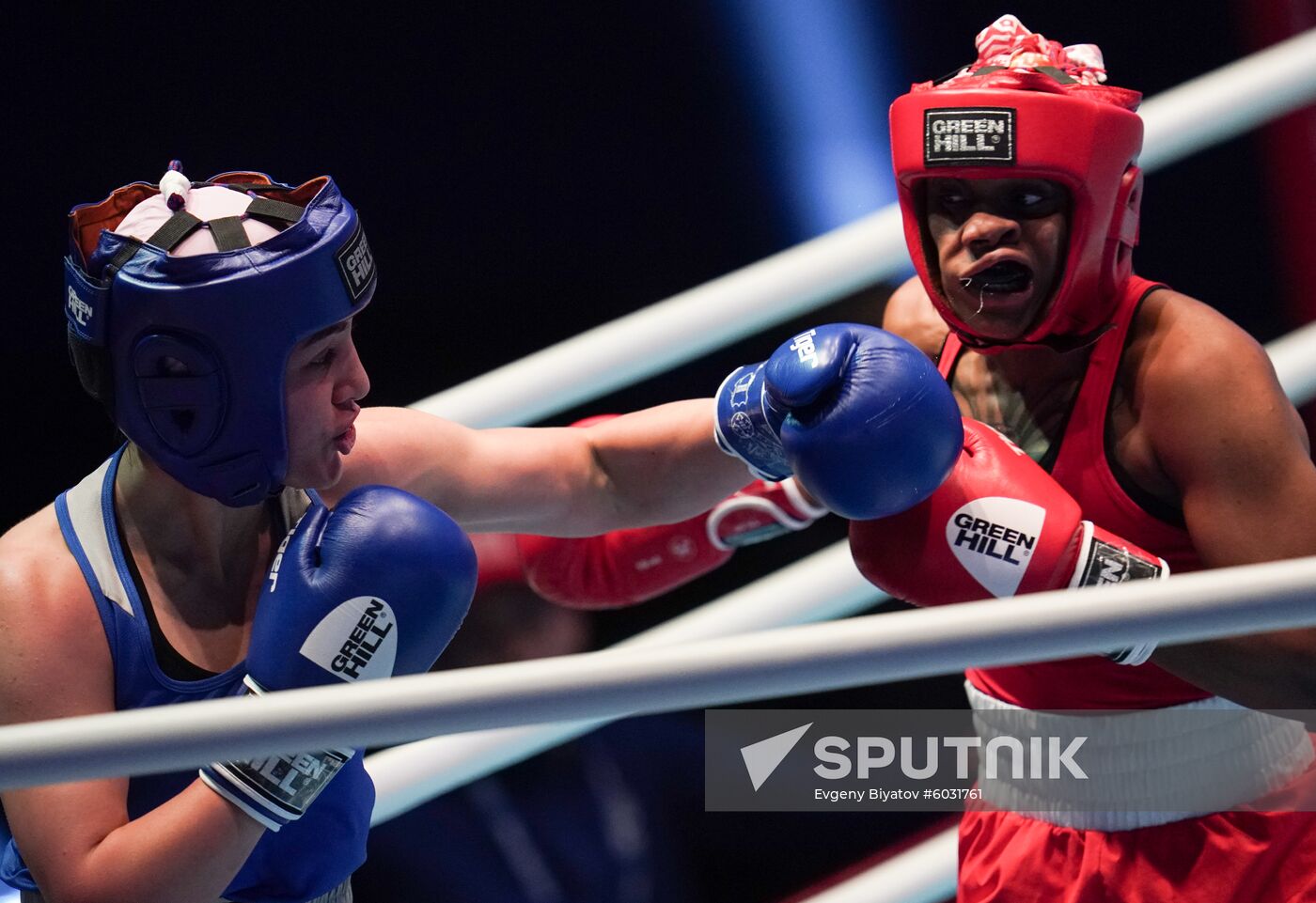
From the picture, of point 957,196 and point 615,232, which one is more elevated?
point 957,196

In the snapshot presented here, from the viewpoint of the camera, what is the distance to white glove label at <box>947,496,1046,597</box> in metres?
1.58

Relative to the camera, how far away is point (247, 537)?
65.8 inches

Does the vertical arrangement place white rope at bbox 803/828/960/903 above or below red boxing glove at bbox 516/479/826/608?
below

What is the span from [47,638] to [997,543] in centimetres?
97

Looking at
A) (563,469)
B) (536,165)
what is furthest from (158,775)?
(536,165)

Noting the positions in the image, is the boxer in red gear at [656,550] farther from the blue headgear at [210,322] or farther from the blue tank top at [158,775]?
the blue headgear at [210,322]

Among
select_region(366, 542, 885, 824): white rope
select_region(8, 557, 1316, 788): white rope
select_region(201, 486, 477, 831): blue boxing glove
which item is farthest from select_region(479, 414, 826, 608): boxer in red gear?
select_region(8, 557, 1316, 788): white rope

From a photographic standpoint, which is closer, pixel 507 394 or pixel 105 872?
pixel 105 872

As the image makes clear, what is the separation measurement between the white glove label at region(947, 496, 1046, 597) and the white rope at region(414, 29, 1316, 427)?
812 millimetres

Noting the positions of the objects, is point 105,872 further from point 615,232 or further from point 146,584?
point 615,232

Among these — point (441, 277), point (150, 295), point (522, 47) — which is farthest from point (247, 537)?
point (522, 47)

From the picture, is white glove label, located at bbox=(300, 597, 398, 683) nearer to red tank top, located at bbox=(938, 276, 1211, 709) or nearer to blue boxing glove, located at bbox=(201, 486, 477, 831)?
blue boxing glove, located at bbox=(201, 486, 477, 831)

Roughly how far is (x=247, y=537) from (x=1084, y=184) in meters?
1.02

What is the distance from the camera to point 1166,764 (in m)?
1.75
